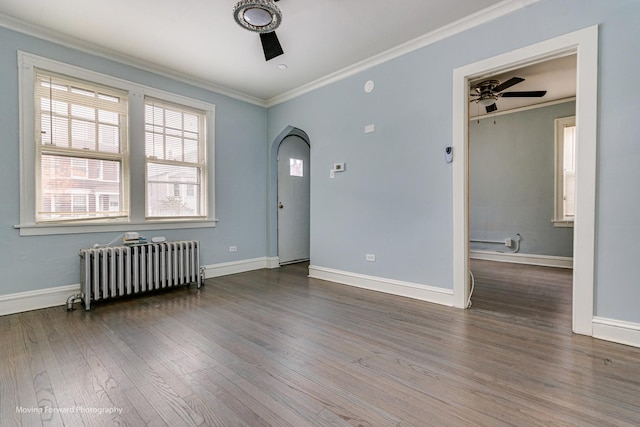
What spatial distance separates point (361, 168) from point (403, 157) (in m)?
0.61

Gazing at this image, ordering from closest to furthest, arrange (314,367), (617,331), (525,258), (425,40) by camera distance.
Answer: (314,367)
(617,331)
(425,40)
(525,258)

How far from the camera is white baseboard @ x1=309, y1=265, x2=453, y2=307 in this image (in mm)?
3241

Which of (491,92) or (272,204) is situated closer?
(491,92)

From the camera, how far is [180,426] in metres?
1.41

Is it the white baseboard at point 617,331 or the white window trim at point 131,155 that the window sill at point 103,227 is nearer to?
the white window trim at point 131,155

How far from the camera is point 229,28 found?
10.1 feet

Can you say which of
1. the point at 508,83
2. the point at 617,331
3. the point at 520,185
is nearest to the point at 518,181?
the point at 520,185

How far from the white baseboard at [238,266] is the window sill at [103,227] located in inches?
25.8

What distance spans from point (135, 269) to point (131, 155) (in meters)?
1.43

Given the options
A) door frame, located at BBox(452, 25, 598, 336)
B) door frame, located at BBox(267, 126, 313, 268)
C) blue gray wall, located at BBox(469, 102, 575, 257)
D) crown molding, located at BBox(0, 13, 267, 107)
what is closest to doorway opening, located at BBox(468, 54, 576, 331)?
blue gray wall, located at BBox(469, 102, 575, 257)

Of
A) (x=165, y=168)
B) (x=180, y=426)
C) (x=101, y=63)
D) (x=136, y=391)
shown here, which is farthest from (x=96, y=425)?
(x=101, y=63)

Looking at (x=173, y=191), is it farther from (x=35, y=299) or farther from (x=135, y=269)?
(x=35, y=299)

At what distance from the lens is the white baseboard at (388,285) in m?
3.24

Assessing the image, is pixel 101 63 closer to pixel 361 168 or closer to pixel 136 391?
pixel 361 168
